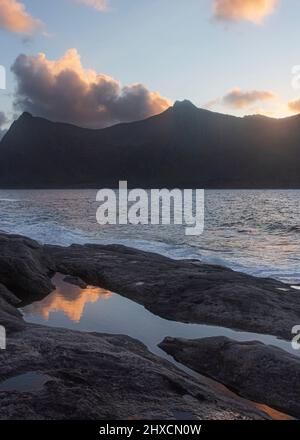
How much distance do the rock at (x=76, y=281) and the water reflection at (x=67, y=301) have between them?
7.5 inches

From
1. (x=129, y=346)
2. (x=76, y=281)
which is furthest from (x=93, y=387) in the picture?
(x=76, y=281)

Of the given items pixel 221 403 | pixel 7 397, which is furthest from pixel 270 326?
pixel 7 397

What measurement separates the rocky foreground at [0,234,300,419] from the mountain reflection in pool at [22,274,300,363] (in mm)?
554

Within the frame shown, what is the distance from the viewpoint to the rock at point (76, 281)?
19.7 meters

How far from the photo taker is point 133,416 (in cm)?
714

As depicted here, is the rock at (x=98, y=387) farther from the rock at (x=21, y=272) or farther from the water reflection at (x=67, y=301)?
the rock at (x=21, y=272)

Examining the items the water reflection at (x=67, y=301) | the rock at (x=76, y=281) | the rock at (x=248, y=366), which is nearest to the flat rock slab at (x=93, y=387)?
the rock at (x=248, y=366)

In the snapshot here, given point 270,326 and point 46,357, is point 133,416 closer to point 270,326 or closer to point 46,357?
point 46,357

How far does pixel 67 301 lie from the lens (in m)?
16.8

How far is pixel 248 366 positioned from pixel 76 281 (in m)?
11.3

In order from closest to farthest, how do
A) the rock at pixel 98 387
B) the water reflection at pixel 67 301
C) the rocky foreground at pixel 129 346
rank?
the rock at pixel 98 387 < the rocky foreground at pixel 129 346 < the water reflection at pixel 67 301

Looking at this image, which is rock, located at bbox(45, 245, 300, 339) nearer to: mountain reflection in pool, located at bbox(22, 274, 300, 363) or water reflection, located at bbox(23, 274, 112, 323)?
mountain reflection in pool, located at bbox(22, 274, 300, 363)

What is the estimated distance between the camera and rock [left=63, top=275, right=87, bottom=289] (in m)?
19.7
